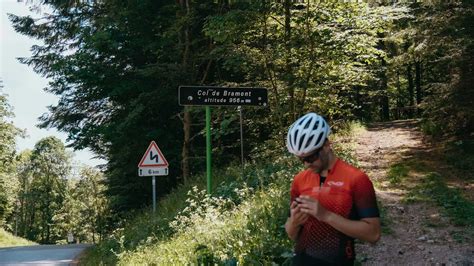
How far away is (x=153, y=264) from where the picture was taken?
25.5 feet

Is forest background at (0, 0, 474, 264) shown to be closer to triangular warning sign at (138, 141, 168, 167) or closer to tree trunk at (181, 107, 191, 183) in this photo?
tree trunk at (181, 107, 191, 183)

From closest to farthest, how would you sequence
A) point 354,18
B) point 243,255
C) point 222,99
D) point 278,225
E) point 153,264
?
point 243,255 < point 278,225 < point 153,264 < point 222,99 < point 354,18

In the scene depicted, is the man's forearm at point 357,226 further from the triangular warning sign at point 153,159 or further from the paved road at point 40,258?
the paved road at point 40,258

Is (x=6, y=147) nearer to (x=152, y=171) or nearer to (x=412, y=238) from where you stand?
(x=152, y=171)

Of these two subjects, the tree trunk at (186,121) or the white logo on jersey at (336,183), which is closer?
A: the white logo on jersey at (336,183)

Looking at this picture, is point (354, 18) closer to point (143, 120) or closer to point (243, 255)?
point (243, 255)

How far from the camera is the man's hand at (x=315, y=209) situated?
2621 millimetres

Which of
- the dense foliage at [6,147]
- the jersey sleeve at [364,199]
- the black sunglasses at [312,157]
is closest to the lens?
the jersey sleeve at [364,199]

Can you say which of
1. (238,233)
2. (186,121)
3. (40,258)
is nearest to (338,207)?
(238,233)

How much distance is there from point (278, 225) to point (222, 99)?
12.6 ft

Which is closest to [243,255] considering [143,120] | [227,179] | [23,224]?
[227,179]

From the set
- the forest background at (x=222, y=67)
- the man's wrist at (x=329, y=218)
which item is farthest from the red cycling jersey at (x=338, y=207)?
the forest background at (x=222, y=67)

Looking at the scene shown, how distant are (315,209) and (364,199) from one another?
314 millimetres

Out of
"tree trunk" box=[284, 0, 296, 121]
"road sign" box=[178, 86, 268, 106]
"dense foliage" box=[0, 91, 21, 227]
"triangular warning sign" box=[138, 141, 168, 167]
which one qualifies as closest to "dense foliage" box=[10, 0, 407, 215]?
"tree trunk" box=[284, 0, 296, 121]
